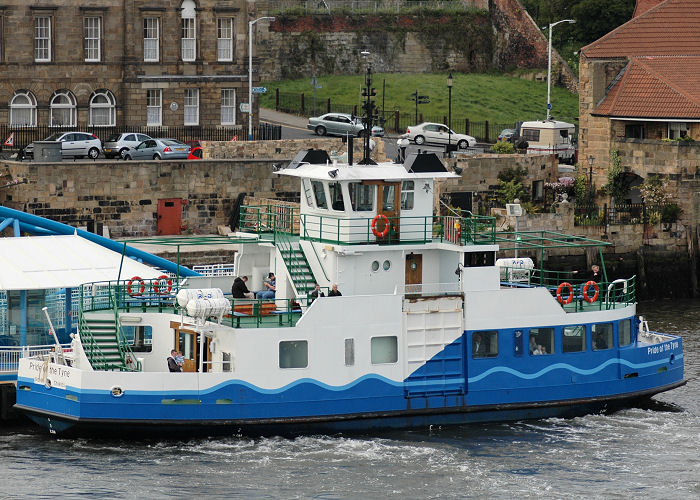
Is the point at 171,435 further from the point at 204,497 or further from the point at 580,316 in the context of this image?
the point at 580,316

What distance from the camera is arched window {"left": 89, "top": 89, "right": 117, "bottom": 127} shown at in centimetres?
6444

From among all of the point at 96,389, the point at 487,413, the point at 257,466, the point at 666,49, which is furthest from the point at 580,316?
the point at 666,49

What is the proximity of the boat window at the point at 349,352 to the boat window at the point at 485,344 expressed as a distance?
9.41ft

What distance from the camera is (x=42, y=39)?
6253 centimetres

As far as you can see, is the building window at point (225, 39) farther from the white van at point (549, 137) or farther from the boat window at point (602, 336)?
the boat window at point (602, 336)

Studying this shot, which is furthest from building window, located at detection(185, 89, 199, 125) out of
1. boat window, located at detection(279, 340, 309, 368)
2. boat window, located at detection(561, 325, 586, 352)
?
boat window, located at detection(279, 340, 309, 368)

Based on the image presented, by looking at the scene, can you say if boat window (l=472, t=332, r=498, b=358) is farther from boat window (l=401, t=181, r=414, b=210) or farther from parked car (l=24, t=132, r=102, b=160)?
parked car (l=24, t=132, r=102, b=160)

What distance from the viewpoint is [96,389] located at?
3278cm

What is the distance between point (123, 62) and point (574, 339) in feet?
107

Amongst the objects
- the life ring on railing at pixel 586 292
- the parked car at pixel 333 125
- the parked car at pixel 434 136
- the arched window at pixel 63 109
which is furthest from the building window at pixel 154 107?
the life ring on railing at pixel 586 292

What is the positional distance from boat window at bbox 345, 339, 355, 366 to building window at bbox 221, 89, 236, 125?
33.8m

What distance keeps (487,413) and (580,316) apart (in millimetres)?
3177

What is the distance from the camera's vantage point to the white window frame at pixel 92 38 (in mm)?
63281

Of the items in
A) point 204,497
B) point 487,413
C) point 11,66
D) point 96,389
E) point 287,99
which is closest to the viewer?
point 204,497
